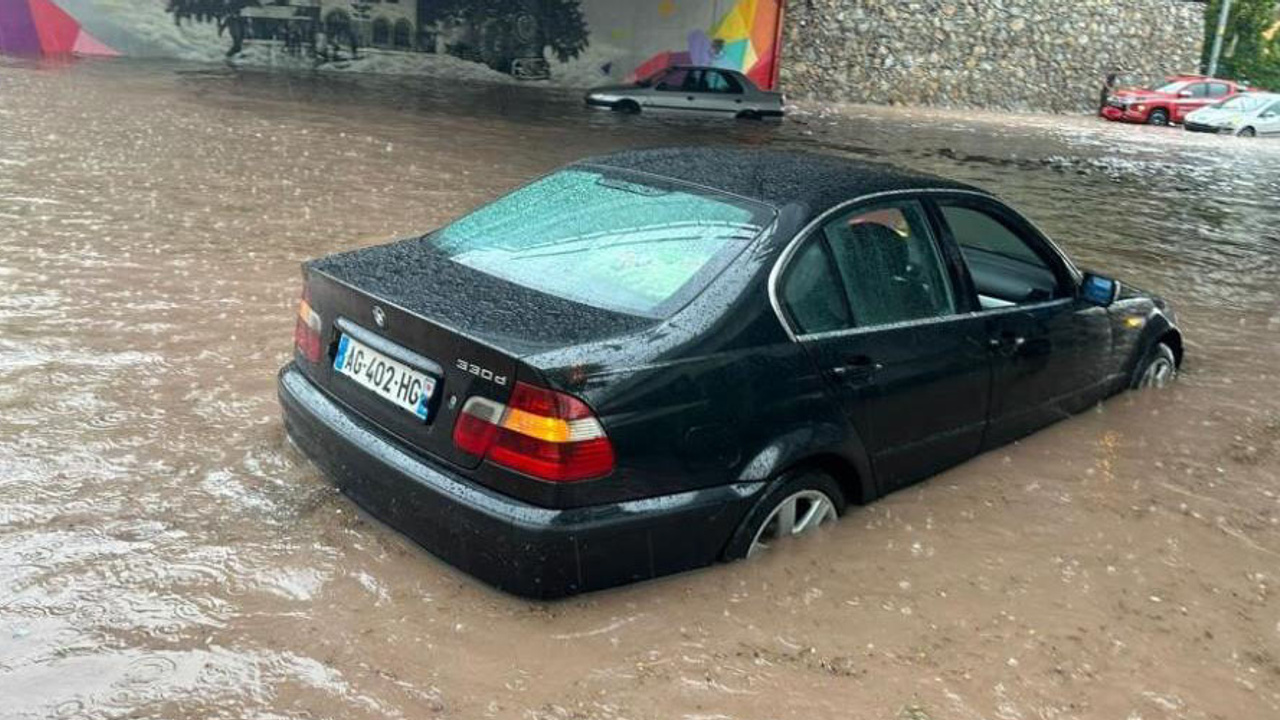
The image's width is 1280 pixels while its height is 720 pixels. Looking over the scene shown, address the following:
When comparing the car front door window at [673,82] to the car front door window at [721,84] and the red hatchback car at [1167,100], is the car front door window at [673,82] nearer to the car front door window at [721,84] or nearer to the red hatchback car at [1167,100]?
the car front door window at [721,84]

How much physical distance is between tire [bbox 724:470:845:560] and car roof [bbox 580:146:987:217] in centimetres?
91

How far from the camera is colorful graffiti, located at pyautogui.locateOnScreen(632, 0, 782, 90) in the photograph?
28.0 m

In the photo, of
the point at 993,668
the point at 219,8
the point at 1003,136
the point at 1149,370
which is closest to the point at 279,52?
the point at 219,8

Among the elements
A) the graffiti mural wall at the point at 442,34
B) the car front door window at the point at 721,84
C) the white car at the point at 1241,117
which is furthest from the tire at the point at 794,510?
the white car at the point at 1241,117

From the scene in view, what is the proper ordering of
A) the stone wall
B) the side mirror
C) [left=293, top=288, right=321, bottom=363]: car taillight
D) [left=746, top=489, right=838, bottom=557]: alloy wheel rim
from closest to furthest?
1. [left=746, top=489, right=838, bottom=557]: alloy wheel rim
2. [left=293, top=288, right=321, bottom=363]: car taillight
3. the side mirror
4. the stone wall

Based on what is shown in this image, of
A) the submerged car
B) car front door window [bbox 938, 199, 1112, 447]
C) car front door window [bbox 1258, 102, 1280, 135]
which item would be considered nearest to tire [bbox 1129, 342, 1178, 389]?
car front door window [bbox 938, 199, 1112, 447]

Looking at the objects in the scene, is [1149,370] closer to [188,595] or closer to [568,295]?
[568,295]

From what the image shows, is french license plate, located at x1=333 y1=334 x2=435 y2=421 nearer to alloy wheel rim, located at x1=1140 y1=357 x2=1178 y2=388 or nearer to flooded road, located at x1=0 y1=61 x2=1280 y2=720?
flooded road, located at x1=0 y1=61 x2=1280 y2=720

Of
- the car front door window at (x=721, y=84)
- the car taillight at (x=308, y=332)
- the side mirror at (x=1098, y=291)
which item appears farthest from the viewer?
the car front door window at (x=721, y=84)

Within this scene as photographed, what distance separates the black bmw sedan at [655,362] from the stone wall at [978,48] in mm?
26710

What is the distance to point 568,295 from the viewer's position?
334 cm

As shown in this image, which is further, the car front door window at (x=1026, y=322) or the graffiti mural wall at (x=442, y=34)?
the graffiti mural wall at (x=442, y=34)

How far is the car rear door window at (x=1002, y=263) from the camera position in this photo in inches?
174

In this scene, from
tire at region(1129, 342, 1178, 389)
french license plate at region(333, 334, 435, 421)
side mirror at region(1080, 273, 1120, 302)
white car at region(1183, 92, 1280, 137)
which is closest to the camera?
french license plate at region(333, 334, 435, 421)
